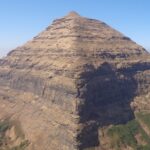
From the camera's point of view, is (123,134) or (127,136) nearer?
(127,136)

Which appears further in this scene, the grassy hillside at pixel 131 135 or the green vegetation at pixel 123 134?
the green vegetation at pixel 123 134

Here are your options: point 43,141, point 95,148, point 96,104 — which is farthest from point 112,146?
point 43,141

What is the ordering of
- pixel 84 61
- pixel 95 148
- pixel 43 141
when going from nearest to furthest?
pixel 95 148 < pixel 43 141 < pixel 84 61

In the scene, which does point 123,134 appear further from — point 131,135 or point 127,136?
point 131,135

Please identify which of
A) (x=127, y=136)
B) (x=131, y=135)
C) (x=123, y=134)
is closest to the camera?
(x=127, y=136)

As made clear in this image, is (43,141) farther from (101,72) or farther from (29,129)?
(101,72)

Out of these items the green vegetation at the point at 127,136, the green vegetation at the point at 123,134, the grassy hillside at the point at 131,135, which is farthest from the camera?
the green vegetation at the point at 123,134

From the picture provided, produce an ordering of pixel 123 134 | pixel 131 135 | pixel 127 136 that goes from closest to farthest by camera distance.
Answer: pixel 127 136
pixel 123 134
pixel 131 135

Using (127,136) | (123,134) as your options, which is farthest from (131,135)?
(123,134)
